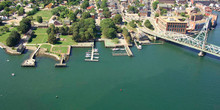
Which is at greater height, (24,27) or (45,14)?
(45,14)

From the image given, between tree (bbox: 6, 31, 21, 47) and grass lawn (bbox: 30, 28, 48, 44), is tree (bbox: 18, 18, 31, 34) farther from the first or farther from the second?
tree (bbox: 6, 31, 21, 47)

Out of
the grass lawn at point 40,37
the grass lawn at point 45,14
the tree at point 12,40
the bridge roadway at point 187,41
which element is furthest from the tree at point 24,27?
the bridge roadway at point 187,41

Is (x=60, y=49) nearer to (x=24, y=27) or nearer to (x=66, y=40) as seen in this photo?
(x=66, y=40)

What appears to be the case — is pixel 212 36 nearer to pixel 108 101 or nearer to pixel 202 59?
pixel 202 59

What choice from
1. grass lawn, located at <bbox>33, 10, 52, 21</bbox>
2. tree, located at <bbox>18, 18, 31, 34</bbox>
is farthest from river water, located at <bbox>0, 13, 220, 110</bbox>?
grass lawn, located at <bbox>33, 10, 52, 21</bbox>

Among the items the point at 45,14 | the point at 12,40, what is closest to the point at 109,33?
the point at 12,40
